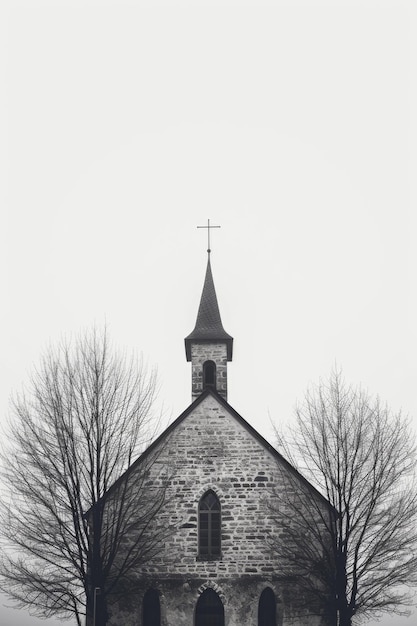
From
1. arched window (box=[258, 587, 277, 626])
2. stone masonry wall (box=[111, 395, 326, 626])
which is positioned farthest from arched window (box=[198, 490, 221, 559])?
arched window (box=[258, 587, 277, 626])

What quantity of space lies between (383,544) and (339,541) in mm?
1356

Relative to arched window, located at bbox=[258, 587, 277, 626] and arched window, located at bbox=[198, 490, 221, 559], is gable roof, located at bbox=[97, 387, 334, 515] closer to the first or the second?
arched window, located at bbox=[198, 490, 221, 559]

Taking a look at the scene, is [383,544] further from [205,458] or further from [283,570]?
[205,458]

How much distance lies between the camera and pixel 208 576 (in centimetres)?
3089

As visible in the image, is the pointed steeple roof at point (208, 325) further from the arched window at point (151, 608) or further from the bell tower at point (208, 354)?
the arched window at point (151, 608)

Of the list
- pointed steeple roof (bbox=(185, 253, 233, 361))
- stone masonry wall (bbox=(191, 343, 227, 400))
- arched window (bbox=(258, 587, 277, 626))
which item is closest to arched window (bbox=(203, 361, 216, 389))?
stone masonry wall (bbox=(191, 343, 227, 400))

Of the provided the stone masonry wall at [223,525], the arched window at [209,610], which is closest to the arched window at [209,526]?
the stone masonry wall at [223,525]

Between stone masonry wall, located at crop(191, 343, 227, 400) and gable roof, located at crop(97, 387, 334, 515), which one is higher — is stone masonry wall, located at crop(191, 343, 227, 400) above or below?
above

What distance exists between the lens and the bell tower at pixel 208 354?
36094 millimetres

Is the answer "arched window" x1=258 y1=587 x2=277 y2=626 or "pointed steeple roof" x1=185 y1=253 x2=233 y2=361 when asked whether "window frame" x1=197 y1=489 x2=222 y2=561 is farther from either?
"pointed steeple roof" x1=185 y1=253 x2=233 y2=361

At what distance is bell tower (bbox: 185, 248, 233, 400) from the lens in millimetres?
36094

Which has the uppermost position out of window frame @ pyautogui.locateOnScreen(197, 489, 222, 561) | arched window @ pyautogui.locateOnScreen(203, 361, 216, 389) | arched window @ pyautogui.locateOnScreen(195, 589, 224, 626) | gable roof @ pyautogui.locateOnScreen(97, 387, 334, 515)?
arched window @ pyautogui.locateOnScreen(203, 361, 216, 389)

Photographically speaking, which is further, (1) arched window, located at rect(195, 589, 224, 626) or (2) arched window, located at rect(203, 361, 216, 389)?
(2) arched window, located at rect(203, 361, 216, 389)

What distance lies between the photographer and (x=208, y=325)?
37.5 metres
